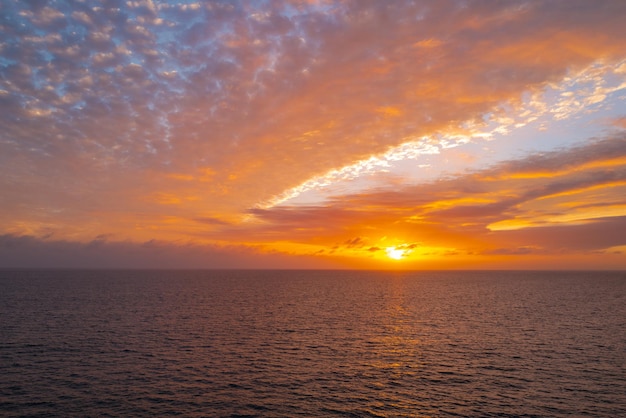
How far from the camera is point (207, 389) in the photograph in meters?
47.4

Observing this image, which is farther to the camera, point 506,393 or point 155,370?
point 155,370

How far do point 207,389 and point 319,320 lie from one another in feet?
177

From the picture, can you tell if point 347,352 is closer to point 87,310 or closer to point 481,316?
point 481,316

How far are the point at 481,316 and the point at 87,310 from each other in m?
111

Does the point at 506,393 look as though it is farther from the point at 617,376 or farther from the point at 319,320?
the point at 319,320

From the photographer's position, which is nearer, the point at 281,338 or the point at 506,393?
the point at 506,393

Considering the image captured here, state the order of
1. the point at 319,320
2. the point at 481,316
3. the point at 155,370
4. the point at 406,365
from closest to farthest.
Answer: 1. the point at 155,370
2. the point at 406,365
3. the point at 319,320
4. the point at 481,316

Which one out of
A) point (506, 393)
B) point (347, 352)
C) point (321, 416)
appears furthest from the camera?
point (347, 352)

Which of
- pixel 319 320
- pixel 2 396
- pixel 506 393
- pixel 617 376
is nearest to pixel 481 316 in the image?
pixel 319 320

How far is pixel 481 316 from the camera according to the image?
10712 cm

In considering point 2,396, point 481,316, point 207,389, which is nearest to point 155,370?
point 207,389

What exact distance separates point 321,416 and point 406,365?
2233 centimetres

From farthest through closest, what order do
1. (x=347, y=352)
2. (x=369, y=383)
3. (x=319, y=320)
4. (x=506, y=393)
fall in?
1. (x=319, y=320)
2. (x=347, y=352)
3. (x=369, y=383)
4. (x=506, y=393)

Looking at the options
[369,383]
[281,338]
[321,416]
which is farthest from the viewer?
[281,338]
